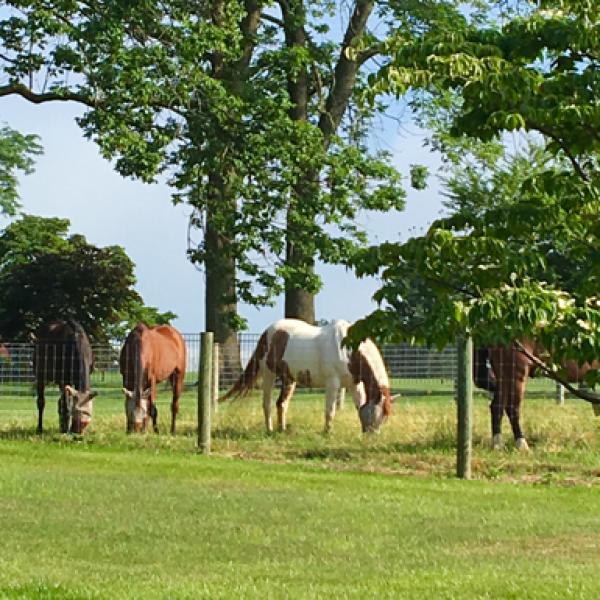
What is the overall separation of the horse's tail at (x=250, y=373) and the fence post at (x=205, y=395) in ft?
13.5

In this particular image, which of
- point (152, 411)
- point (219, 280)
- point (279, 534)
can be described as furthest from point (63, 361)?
point (219, 280)

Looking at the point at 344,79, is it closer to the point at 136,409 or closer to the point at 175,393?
the point at 175,393

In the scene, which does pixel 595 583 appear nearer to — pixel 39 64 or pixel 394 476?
pixel 394 476

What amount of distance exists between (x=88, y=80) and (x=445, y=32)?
86.7 feet

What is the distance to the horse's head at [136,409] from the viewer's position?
24094mm

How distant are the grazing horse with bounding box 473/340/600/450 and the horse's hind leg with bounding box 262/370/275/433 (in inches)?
143

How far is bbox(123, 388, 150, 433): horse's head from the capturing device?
79.0ft

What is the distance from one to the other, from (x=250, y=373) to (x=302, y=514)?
10.7 meters

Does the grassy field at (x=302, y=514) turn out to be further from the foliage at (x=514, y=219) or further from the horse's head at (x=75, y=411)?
the foliage at (x=514, y=219)

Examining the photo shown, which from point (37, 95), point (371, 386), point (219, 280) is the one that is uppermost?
point (37, 95)

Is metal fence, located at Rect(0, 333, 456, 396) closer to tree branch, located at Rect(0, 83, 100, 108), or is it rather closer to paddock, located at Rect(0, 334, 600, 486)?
paddock, located at Rect(0, 334, 600, 486)

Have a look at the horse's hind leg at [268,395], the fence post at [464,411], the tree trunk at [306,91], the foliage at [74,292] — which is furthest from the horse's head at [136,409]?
the foliage at [74,292]

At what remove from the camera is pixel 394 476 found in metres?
18.6

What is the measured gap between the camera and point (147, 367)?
25.0 metres
